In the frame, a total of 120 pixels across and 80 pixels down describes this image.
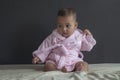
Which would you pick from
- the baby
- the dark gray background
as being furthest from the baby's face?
the dark gray background

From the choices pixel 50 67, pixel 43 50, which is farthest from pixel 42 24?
pixel 50 67

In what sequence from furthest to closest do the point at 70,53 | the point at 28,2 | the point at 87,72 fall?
1. the point at 28,2
2. the point at 70,53
3. the point at 87,72

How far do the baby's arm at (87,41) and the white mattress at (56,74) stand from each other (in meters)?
0.12

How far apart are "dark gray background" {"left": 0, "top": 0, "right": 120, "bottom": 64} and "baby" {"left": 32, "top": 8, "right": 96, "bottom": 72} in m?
0.12

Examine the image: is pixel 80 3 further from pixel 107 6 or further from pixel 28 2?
pixel 28 2

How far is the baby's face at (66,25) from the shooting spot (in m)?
1.59

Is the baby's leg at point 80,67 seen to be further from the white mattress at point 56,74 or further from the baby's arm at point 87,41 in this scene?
the baby's arm at point 87,41

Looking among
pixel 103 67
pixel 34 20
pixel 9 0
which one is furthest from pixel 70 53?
pixel 9 0

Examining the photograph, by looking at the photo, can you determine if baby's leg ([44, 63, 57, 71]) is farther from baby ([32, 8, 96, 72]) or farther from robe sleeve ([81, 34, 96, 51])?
robe sleeve ([81, 34, 96, 51])

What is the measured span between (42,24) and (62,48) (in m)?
0.24

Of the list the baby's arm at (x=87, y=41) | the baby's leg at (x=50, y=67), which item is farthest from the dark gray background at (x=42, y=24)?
the baby's leg at (x=50, y=67)

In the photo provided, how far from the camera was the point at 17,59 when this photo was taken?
179 centimetres

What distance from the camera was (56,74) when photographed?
1.46m

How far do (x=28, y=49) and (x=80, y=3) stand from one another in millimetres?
431
